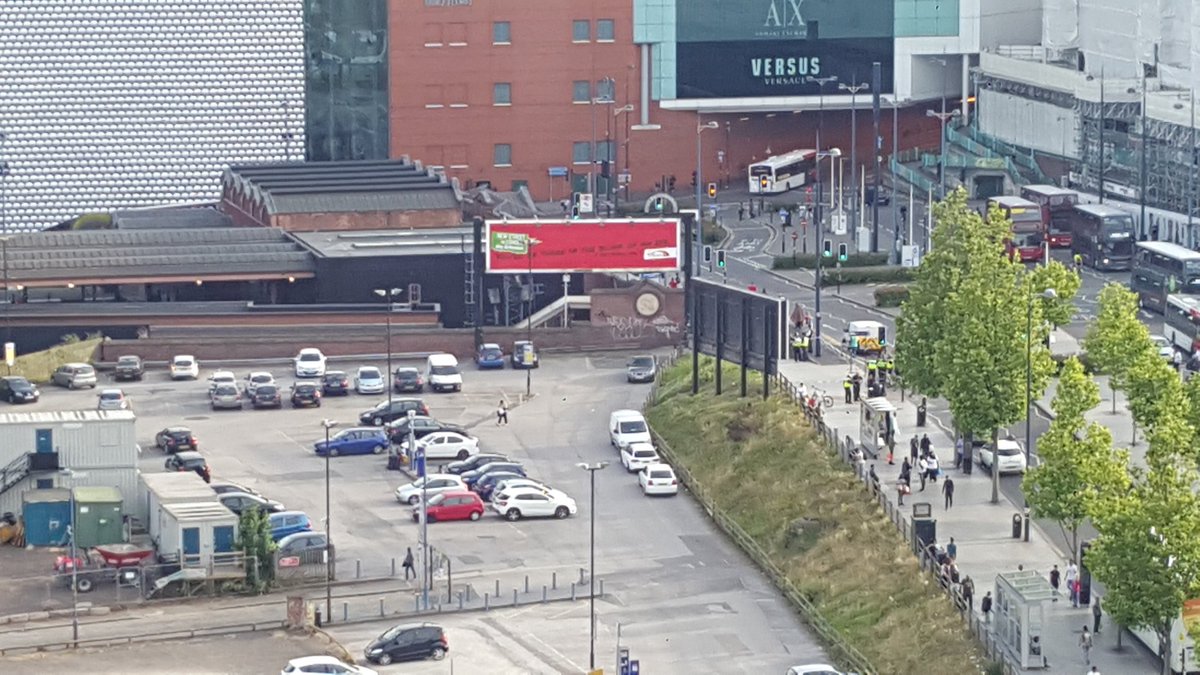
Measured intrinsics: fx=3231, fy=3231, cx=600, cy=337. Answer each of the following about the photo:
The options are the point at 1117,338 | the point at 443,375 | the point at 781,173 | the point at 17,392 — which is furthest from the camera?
the point at 781,173

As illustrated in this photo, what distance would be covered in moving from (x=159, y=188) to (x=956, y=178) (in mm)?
32987

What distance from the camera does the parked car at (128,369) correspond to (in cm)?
10031

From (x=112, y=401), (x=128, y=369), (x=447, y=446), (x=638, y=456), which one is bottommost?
(x=447, y=446)

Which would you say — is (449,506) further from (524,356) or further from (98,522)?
(524,356)

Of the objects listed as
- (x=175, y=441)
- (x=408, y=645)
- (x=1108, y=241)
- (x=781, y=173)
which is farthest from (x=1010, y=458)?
(x=781, y=173)

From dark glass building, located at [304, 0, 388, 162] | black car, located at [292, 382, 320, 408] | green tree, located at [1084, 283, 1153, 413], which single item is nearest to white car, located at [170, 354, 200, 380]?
black car, located at [292, 382, 320, 408]

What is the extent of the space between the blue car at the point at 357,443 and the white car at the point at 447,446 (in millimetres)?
868

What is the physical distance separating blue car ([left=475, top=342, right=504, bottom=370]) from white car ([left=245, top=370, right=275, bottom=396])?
23.9 feet

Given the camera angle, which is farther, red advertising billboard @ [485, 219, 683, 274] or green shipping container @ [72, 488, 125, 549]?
red advertising billboard @ [485, 219, 683, 274]

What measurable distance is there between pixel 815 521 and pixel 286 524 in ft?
42.2

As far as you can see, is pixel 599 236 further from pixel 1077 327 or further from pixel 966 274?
pixel 966 274

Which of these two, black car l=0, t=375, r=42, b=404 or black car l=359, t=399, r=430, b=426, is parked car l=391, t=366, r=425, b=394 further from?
black car l=0, t=375, r=42, b=404

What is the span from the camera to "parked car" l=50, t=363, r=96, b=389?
98500mm

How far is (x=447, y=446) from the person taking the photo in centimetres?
8781
